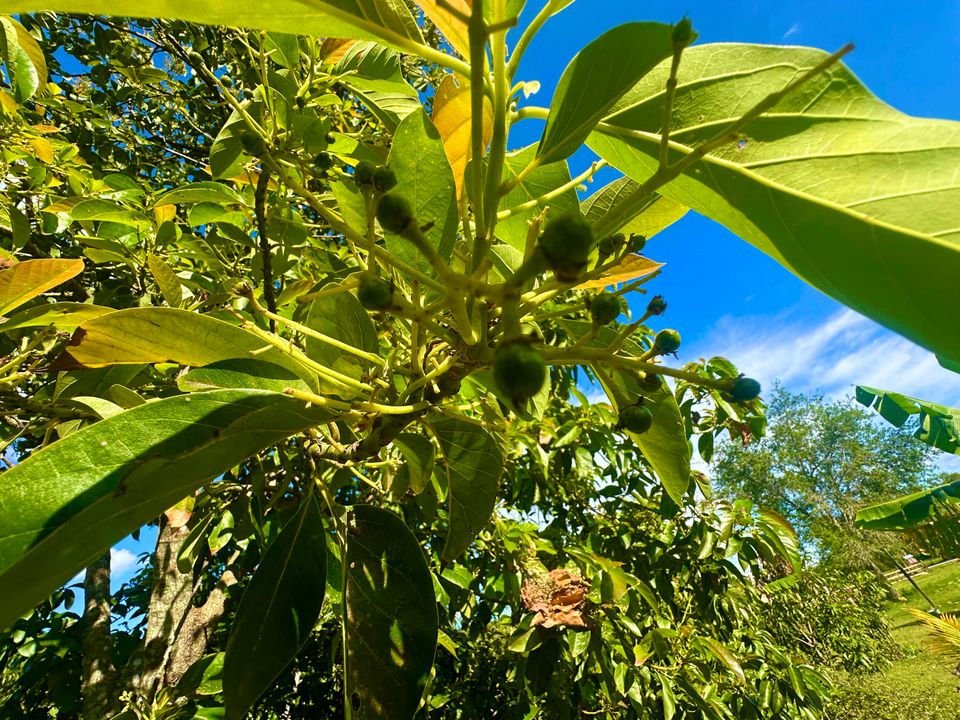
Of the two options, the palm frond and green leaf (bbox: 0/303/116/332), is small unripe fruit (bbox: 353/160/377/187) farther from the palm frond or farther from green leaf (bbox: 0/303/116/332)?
the palm frond

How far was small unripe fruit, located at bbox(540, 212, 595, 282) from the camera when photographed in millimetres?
412

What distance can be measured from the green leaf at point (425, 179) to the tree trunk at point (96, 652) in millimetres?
2225

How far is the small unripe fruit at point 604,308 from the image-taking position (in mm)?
631

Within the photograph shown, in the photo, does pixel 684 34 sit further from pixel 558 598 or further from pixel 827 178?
pixel 558 598

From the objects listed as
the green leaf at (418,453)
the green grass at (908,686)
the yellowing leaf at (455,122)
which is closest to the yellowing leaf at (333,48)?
the yellowing leaf at (455,122)

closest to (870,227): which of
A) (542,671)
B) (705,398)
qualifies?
(542,671)

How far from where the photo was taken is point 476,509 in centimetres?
108

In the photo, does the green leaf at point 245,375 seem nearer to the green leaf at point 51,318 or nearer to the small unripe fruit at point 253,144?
the small unripe fruit at point 253,144

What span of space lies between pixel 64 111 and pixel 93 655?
3054 mm

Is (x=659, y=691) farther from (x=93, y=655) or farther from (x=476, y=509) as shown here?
(x=93, y=655)

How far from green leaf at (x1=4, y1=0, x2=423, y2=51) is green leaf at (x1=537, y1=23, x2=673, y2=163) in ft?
0.67

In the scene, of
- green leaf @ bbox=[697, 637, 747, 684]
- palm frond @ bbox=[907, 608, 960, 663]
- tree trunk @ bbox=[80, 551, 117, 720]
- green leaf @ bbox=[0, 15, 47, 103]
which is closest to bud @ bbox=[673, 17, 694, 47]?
green leaf @ bbox=[0, 15, 47, 103]

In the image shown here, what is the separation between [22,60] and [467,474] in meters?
2.05

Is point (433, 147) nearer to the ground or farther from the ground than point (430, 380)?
farther from the ground
